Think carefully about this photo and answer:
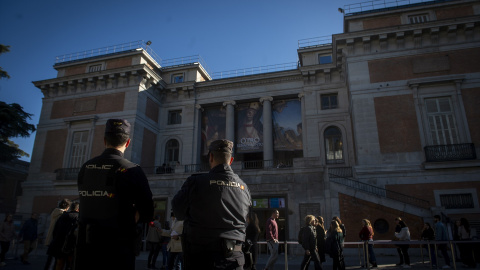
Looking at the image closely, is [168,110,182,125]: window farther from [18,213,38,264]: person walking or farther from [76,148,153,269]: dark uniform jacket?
[76,148,153,269]: dark uniform jacket

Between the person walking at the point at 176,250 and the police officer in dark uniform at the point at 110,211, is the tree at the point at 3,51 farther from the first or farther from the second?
the police officer in dark uniform at the point at 110,211

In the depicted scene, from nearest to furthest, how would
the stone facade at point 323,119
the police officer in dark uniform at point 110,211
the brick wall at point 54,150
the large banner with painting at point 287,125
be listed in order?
the police officer in dark uniform at point 110,211
the stone facade at point 323,119
the large banner with painting at point 287,125
the brick wall at point 54,150

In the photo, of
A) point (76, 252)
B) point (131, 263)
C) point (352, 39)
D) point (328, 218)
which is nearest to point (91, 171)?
point (76, 252)

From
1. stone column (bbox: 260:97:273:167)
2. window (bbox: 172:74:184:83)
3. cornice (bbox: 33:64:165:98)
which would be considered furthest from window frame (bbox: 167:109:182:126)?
stone column (bbox: 260:97:273:167)

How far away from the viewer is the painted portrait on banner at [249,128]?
24.6 metres

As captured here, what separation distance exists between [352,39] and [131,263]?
20.2 metres

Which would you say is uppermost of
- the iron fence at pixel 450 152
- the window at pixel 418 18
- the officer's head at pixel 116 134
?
the window at pixel 418 18

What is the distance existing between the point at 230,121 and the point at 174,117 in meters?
5.48

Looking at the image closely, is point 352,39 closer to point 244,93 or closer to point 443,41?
point 443,41

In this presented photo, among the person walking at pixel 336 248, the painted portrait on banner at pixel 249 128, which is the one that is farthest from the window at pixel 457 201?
the painted portrait on banner at pixel 249 128

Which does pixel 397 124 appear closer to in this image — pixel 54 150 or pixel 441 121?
pixel 441 121

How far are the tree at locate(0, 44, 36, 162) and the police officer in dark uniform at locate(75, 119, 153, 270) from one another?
25555 mm

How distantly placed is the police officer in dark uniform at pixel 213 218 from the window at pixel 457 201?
55.5 feet

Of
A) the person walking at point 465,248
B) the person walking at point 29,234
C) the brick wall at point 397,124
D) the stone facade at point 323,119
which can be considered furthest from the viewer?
the brick wall at point 397,124
